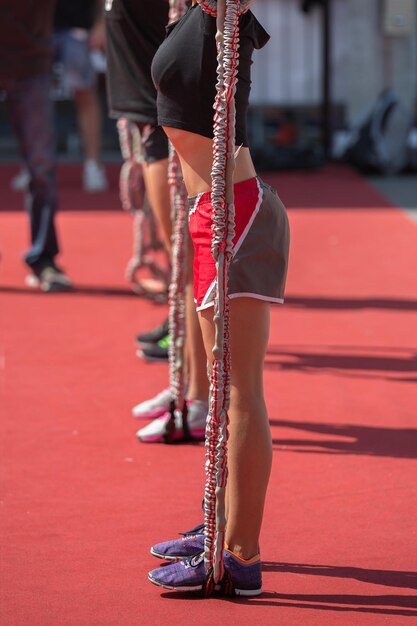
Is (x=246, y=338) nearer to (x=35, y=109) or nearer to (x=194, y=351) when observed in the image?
(x=194, y=351)

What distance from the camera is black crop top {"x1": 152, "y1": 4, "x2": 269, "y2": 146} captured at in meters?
3.07

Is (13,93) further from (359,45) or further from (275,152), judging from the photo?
(359,45)

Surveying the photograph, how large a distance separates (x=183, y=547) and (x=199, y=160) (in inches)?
40.2

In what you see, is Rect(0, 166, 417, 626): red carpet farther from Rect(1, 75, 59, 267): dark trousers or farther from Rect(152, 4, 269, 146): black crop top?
Rect(152, 4, 269, 146): black crop top

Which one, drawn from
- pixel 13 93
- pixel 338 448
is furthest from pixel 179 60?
pixel 13 93

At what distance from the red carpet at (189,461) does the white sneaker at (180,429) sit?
0.16ft

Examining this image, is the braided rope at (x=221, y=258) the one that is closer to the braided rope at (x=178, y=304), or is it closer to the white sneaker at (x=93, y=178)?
the braided rope at (x=178, y=304)

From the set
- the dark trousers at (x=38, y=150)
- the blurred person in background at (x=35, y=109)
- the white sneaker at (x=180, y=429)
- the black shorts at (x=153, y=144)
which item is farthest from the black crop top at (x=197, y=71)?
the dark trousers at (x=38, y=150)

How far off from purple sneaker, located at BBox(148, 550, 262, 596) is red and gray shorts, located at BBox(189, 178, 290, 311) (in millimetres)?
643

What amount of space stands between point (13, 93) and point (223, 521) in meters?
4.23

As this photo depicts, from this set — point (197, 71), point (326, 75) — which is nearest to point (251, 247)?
point (197, 71)

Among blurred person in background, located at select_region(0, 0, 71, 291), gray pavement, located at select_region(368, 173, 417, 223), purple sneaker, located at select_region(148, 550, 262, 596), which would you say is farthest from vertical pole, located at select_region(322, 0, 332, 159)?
purple sneaker, located at select_region(148, 550, 262, 596)

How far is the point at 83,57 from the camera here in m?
10.7

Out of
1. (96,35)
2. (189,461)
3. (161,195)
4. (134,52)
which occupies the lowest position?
(189,461)
